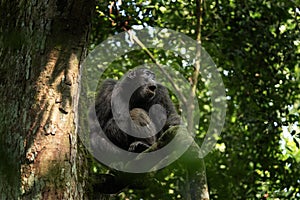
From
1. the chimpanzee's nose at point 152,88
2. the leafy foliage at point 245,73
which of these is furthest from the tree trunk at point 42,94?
the leafy foliage at point 245,73

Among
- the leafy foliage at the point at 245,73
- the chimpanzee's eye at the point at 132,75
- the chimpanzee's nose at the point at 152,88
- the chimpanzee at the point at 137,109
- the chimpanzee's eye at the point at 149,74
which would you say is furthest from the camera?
the leafy foliage at the point at 245,73

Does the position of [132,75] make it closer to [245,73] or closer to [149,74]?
[149,74]

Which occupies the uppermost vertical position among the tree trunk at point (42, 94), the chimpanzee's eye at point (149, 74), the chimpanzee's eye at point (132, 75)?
the chimpanzee's eye at point (149, 74)

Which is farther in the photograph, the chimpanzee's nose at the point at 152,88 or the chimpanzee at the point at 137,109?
the chimpanzee's nose at the point at 152,88

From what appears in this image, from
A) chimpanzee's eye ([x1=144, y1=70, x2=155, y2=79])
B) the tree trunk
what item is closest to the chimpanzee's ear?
chimpanzee's eye ([x1=144, y1=70, x2=155, y2=79])

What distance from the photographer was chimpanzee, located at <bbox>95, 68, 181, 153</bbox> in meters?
5.35

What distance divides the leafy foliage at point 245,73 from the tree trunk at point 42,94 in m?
3.20

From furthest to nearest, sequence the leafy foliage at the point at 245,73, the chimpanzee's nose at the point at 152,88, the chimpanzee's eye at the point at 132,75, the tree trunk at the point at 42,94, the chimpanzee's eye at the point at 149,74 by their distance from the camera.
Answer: the leafy foliage at the point at 245,73, the chimpanzee's eye at the point at 132,75, the chimpanzee's eye at the point at 149,74, the chimpanzee's nose at the point at 152,88, the tree trunk at the point at 42,94

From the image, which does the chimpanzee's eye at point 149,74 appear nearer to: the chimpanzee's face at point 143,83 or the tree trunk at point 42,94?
the chimpanzee's face at point 143,83

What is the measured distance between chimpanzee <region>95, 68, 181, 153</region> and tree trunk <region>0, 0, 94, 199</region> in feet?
6.22

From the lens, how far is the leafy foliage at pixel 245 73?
6.88 meters

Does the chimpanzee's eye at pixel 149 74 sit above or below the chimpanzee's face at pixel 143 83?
above

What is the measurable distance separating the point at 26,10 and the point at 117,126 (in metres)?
2.34

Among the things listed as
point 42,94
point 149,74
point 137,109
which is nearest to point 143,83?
point 149,74
